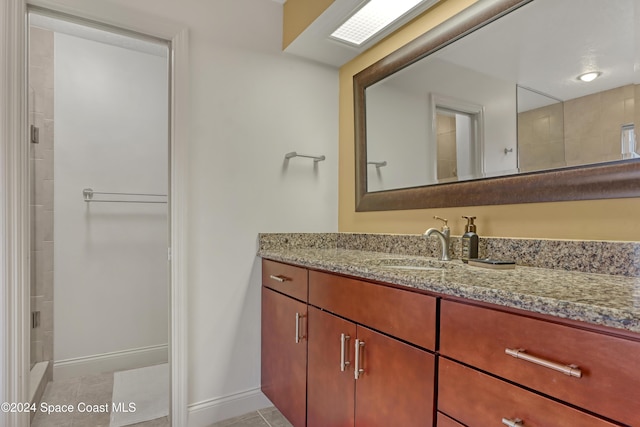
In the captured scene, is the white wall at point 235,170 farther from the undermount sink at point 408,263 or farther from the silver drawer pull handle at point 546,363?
the silver drawer pull handle at point 546,363

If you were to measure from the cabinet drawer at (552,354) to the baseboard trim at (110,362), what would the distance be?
2477mm

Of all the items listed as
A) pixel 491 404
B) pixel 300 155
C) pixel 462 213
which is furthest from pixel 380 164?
pixel 491 404

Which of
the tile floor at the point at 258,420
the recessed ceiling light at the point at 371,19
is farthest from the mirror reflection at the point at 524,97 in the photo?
the tile floor at the point at 258,420

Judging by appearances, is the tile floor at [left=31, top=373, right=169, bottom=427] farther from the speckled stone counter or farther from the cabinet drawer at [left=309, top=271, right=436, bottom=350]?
the speckled stone counter

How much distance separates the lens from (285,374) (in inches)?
65.9

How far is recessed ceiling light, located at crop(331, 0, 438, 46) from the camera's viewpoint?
1.63 metres

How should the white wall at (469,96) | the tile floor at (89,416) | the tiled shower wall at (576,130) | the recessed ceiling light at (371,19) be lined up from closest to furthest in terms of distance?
1. the tiled shower wall at (576,130)
2. the white wall at (469,96)
3. the recessed ceiling light at (371,19)
4. the tile floor at (89,416)

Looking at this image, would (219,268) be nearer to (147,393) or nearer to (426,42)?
(147,393)

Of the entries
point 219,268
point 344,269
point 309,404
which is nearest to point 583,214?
point 344,269

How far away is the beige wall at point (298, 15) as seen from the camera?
175cm

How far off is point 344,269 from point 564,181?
81 centimetres

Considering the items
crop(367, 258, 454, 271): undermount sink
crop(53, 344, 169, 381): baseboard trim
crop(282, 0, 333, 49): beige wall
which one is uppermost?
crop(282, 0, 333, 49): beige wall

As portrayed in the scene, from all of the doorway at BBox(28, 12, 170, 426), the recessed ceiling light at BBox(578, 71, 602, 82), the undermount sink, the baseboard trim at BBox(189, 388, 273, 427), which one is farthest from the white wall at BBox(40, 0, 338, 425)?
the recessed ceiling light at BBox(578, 71, 602, 82)

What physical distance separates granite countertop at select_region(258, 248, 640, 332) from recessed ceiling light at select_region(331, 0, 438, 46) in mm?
1276
